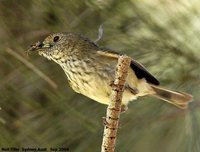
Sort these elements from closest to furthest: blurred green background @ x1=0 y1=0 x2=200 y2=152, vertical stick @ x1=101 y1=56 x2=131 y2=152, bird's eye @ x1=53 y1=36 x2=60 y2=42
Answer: vertical stick @ x1=101 y1=56 x2=131 y2=152 < blurred green background @ x1=0 y1=0 x2=200 y2=152 < bird's eye @ x1=53 y1=36 x2=60 y2=42

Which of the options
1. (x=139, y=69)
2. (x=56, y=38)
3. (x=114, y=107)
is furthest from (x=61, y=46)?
(x=114, y=107)

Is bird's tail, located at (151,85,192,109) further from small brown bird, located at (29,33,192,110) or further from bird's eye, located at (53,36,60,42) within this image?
bird's eye, located at (53,36,60,42)

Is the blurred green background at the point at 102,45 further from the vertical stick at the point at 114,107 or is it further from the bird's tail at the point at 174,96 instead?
the vertical stick at the point at 114,107

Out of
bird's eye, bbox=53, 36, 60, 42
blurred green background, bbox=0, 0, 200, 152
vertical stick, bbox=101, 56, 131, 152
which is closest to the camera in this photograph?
vertical stick, bbox=101, 56, 131, 152

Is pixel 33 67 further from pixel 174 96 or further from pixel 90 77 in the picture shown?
pixel 174 96

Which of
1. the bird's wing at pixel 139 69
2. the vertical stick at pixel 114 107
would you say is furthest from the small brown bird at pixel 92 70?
the vertical stick at pixel 114 107

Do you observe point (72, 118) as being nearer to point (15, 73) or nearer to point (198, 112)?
point (15, 73)

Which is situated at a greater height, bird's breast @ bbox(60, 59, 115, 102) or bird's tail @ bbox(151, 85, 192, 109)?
bird's breast @ bbox(60, 59, 115, 102)

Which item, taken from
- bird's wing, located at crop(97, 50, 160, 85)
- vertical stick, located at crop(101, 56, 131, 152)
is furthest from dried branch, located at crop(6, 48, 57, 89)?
vertical stick, located at crop(101, 56, 131, 152)

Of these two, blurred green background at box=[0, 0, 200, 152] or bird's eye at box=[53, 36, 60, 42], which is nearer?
blurred green background at box=[0, 0, 200, 152]

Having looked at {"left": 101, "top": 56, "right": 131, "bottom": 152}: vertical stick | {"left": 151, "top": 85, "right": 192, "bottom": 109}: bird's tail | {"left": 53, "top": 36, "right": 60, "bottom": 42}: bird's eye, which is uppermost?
{"left": 53, "top": 36, "right": 60, "bottom": 42}: bird's eye
